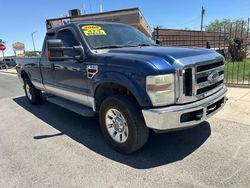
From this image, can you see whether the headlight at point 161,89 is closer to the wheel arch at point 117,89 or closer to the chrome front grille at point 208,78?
the wheel arch at point 117,89

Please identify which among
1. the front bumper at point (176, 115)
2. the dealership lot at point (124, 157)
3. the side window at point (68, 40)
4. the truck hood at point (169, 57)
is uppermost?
the side window at point (68, 40)

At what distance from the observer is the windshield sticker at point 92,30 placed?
4.15 metres

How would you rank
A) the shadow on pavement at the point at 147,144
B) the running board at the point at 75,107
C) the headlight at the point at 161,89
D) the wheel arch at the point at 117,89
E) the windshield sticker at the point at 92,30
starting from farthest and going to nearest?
the windshield sticker at the point at 92,30
the running board at the point at 75,107
the shadow on pavement at the point at 147,144
the wheel arch at the point at 117,89
the headlight at the point at 161,89

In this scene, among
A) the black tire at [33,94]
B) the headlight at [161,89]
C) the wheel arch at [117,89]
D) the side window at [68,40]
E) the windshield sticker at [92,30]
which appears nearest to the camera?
the headlight at [161,89]

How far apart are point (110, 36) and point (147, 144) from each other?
6.70ft

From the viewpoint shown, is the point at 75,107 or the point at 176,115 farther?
the point at 75,107

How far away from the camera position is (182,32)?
15617 millimetres

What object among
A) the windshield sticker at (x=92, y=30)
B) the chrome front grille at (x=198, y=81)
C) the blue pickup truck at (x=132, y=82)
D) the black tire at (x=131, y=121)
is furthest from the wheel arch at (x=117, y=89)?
the windshield sticker at (x=92, y=30)

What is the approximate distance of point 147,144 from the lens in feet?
12.5

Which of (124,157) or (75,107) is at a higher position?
(75,107)

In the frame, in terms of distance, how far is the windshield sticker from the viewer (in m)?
4.15

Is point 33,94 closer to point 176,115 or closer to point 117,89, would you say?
point 117,89

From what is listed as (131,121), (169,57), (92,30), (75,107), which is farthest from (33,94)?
(169,57)

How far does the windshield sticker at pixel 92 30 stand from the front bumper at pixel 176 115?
1.92m
